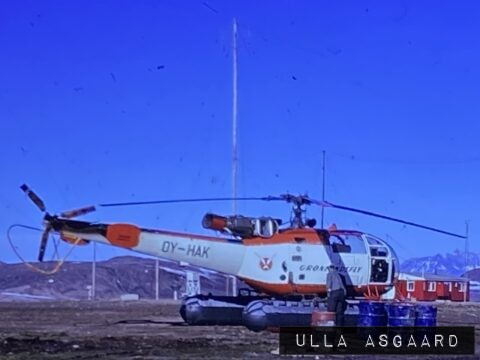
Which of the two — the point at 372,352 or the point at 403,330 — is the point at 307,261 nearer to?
the point at 403,330

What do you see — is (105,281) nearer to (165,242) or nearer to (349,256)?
(349,256)

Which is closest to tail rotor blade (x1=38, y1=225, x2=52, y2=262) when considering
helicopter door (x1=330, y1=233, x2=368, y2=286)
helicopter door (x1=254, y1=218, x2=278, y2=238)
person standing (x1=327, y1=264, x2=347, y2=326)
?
helicopter door (x1=254, y1=218, x2=278, y2=238)

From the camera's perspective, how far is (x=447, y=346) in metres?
22.2

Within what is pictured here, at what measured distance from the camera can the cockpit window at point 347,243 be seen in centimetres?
2936

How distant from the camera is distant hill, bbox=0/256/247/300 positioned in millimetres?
107938

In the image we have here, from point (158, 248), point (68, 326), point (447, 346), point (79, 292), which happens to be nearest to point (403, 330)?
point (447, 346)

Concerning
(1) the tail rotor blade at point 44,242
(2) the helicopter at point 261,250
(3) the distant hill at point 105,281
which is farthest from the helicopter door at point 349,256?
(3) the distant hill at point 105,281

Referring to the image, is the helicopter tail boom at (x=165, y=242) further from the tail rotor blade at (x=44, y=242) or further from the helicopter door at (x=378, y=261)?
the helicopter door at (x=378, y=261)

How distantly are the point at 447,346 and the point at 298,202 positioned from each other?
330 inches

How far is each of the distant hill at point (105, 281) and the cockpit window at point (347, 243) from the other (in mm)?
72503

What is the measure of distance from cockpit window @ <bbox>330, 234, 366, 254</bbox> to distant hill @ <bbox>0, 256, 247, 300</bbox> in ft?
238

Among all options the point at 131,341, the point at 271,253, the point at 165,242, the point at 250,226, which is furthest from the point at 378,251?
the point at 131,341

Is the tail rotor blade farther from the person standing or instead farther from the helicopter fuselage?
the person standing

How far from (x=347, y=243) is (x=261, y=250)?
8.92 feet
